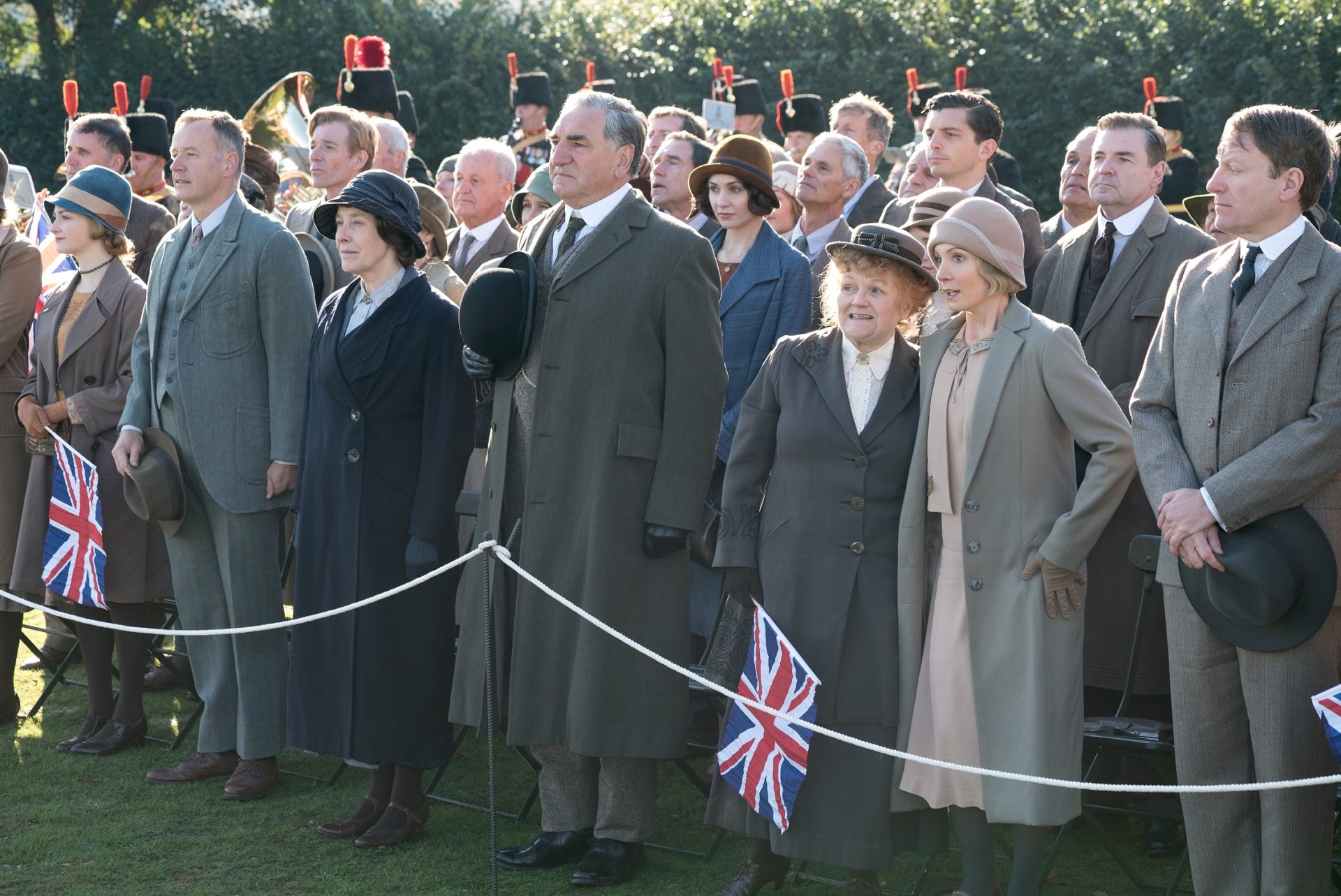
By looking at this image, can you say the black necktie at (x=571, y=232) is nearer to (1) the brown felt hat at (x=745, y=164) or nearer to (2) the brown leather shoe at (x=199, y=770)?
(1) the brown felt hat at (x=745, y=164)

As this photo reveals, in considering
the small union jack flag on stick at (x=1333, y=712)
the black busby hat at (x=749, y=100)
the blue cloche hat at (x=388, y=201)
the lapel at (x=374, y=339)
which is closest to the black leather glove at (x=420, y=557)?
the lapel at (x=374, y=339)

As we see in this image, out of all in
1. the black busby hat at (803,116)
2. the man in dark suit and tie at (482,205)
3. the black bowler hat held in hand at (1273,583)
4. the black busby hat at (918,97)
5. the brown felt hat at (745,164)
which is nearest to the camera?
the black bowler hat held in hand at (1273,583)

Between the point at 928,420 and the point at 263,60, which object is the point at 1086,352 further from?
the point at 263,60

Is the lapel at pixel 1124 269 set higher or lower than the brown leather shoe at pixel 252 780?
higher

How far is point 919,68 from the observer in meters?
19.4

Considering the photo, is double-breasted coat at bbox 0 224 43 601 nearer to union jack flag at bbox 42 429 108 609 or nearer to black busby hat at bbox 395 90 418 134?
union jack flag at bbox 42 429 108 609

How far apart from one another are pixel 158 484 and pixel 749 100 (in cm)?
810

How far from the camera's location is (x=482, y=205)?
8016mm

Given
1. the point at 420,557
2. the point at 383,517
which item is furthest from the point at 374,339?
the point at 420,557

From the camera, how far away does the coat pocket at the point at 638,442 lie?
509 centimetres

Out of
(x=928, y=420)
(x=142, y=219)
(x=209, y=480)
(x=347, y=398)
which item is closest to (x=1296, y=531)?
(x=928, y=420)

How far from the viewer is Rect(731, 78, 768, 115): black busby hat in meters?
13.0

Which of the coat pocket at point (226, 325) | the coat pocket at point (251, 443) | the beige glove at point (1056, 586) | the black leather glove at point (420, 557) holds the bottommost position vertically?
the black leather glove at point (420, 557)

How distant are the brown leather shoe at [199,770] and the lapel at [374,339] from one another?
5.60ft
